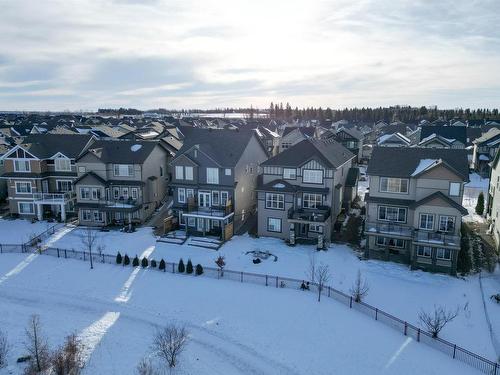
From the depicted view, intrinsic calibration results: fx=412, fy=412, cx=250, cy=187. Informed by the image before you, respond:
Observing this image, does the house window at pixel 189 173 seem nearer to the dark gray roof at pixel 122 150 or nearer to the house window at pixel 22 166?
the dark gray roof at pixel 122 150

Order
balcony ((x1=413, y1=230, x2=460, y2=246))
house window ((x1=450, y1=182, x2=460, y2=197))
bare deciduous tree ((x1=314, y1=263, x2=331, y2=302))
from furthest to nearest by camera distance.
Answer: house window ((x1=450, y1=182, x2=460, y2=197))
balcony ((x1=413, y1=230, x2=460, y2=246))
bare deciduous tree ((x1=314, y1=263, x2=331, y2=302))

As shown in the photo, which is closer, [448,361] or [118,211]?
[448,361]

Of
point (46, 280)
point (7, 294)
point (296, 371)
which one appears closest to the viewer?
point (296, 371)

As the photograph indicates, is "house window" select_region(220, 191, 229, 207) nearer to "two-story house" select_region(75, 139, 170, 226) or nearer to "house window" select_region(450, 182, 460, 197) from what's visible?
"two-story house" select_region(75, 139, 170, 226)

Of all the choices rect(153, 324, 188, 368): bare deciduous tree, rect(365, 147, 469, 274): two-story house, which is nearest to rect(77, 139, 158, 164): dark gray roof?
rect(365, 147, 469, 274): two-story house

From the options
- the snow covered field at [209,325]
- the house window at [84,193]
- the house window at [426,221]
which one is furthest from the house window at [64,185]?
the house window at [426,221]

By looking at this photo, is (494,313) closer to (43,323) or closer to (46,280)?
(43,323)

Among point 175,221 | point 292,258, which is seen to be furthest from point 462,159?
point 175,221

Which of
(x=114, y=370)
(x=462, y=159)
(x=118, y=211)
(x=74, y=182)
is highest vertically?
(x=462, y=159)
